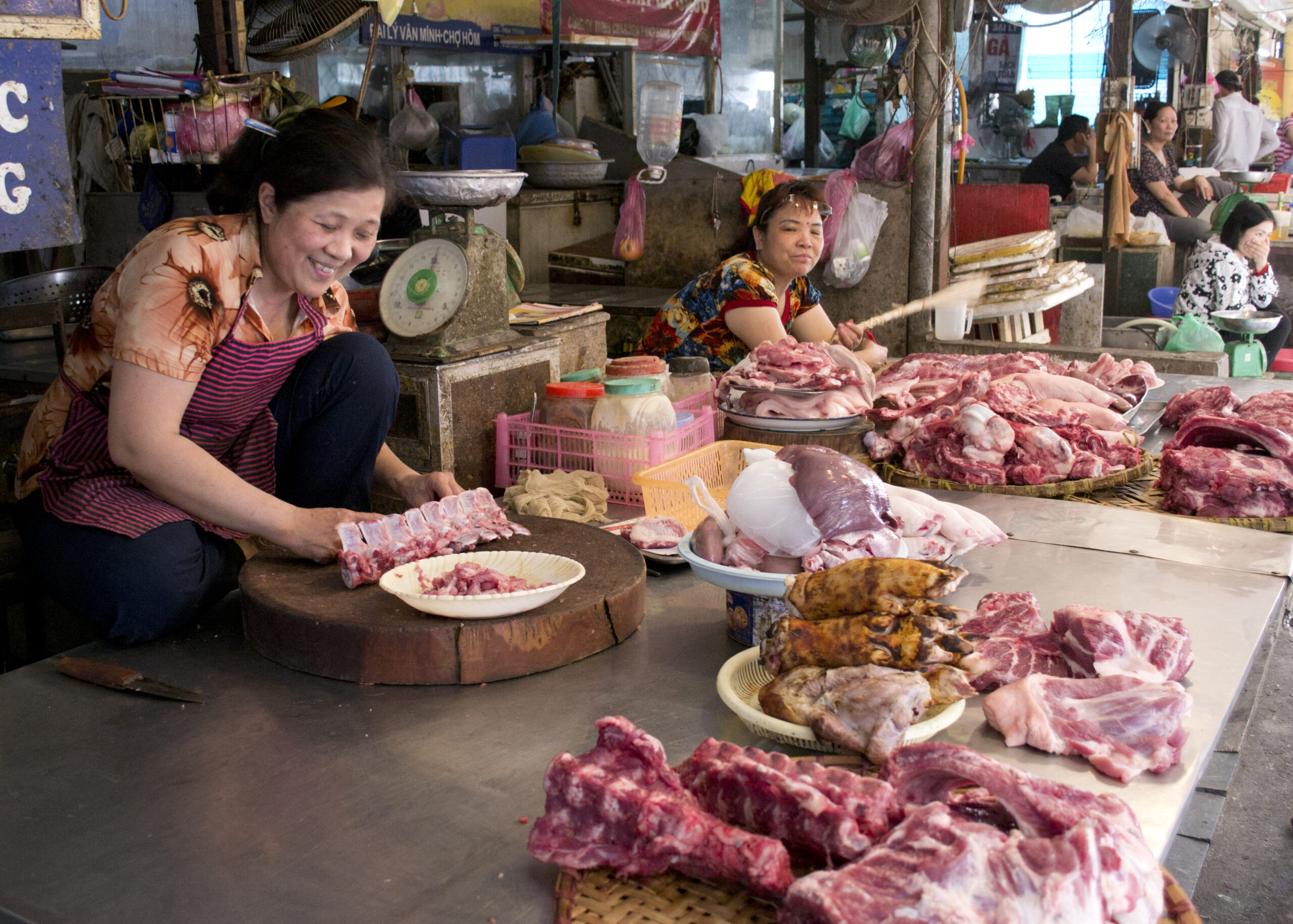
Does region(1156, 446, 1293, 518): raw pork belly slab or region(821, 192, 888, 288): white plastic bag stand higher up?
region(821, 192, 888, 288): white plastic bag

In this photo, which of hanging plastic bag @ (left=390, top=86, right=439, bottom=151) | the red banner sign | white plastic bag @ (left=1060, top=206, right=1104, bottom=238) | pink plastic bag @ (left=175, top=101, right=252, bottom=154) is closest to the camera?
pink plastic bag @ (left=175, top=101, right=252, bottom=154)

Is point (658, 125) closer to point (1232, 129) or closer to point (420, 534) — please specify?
point (420, 534)

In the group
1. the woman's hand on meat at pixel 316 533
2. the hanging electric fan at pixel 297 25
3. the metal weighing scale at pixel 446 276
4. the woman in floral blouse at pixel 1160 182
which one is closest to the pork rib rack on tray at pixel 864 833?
the woman's hand on meat at pixel 316 533

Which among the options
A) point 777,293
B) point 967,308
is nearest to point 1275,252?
point 967,308

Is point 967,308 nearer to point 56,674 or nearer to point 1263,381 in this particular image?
point 1263,381

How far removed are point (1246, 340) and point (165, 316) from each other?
7697 millimetres

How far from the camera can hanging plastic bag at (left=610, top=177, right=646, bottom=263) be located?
7.84 meters

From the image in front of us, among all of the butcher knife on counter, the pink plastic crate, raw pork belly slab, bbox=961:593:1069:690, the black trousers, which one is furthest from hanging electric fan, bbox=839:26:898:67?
the butcher knife on counter

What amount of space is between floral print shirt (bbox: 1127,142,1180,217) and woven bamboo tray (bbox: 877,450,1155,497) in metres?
8.09

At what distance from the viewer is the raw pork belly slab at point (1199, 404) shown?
3854 mm

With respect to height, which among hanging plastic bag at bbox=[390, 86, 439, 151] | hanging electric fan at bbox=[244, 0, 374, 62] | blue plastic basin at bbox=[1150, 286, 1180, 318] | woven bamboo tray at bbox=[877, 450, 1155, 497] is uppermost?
hanging electric fan at bbox=[244, 0, 374, 62]

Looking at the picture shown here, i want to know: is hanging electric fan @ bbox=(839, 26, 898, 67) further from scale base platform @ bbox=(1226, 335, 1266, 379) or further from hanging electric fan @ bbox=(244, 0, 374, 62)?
hanging electric fan @ bbox=(244, 0, 374, 62)

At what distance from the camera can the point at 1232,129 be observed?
1373 centimetres

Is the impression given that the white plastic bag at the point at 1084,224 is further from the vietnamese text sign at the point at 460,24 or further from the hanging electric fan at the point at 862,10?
the vietnamese text sign at the point at 460,24
